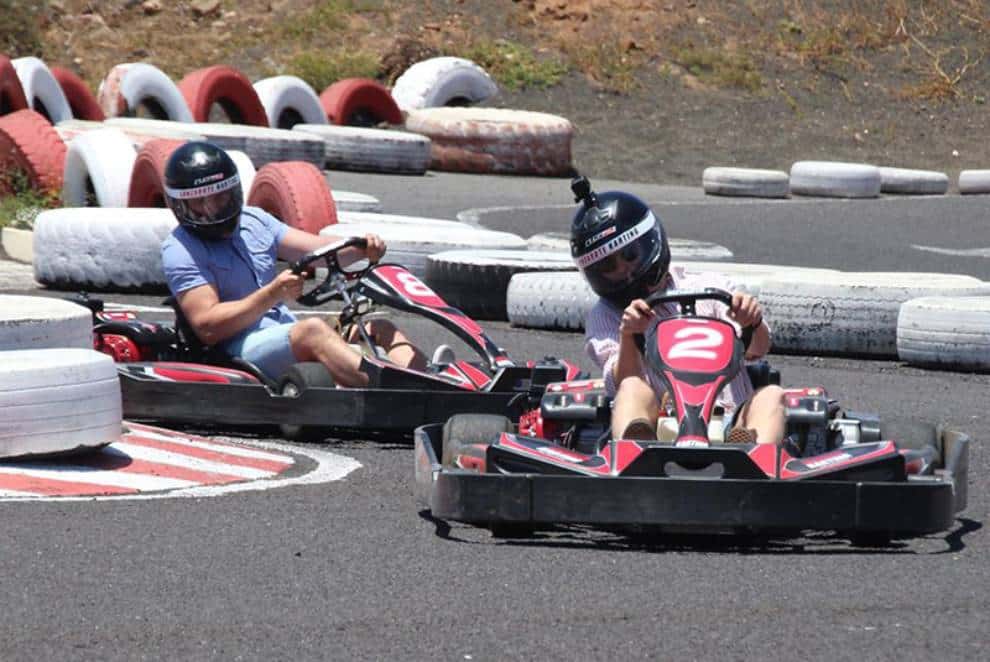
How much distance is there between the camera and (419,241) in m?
10.5

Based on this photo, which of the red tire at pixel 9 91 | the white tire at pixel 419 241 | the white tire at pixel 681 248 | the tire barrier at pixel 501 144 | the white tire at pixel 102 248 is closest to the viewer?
the white tire at pixel 102 248

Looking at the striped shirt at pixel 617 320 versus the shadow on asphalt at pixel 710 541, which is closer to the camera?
the shadow on asphalt at pixel 710 541

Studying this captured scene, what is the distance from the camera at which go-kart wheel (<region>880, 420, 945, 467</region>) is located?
5012mm

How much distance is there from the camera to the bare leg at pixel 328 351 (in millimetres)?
6309

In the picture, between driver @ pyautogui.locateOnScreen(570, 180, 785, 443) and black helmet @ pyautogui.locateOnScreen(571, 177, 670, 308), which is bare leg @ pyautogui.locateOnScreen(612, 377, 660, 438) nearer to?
driver @ pyautogui.locateOnScreen(570, 180, 785, 443)

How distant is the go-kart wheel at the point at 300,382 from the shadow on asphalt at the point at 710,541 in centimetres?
154

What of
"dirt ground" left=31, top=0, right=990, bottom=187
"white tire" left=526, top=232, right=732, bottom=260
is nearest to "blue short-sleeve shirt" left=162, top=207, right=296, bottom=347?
"white tire" left=526, top=232, right=732, bottom=260

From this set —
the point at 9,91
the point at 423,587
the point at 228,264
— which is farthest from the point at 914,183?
the point at 423,587

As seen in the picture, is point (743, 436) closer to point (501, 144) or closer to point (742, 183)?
point (742, 183)

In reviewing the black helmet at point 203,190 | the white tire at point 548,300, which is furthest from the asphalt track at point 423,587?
the white tire at point 548,300

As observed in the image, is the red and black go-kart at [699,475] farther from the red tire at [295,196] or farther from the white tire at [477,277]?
the red tire at [295,196]

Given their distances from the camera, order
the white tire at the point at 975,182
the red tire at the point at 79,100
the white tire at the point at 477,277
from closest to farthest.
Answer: the white tire at the point at 477,277
the red tire at the point at 79,100
the white tire at the point at 975,182

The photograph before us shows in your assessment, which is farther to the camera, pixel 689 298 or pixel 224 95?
pixel 224 95

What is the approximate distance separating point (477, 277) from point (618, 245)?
4.78 meters
